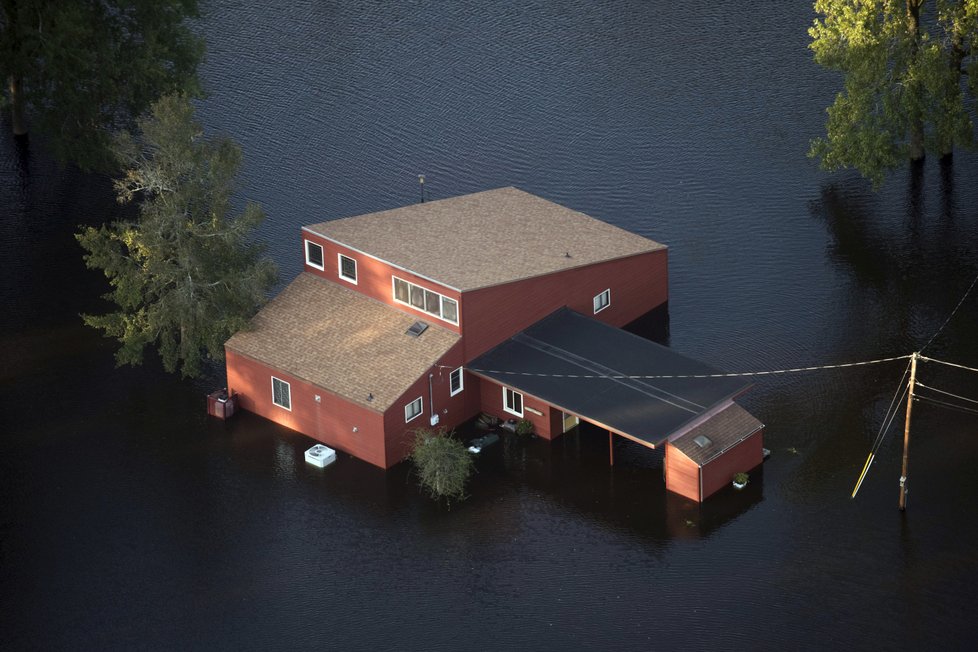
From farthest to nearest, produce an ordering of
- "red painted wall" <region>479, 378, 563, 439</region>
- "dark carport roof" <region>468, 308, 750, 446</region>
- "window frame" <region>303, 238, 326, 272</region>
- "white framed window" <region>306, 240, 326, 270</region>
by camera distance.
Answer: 1. "white framed window" <region>306, 240, 326, 270</region>
2. "window frame" <region>303, 238, 326, 272</region>
3. "red painted wall" <region>479, 378, 563, 439</region>
4. "dark carport roof" <region>468, 308, 750, 446</region>

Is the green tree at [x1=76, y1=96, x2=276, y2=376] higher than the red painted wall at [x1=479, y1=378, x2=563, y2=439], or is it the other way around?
the green tree at [x1=76, y1=96, x2=276, y2=376]

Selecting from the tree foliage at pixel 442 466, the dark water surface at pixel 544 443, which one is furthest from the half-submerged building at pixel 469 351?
the tree foliage at pixel 442 466

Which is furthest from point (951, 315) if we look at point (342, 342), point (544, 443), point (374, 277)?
point (342, 342)

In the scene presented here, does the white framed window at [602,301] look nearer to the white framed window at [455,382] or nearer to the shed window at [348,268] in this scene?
the white framed window at [455,382]

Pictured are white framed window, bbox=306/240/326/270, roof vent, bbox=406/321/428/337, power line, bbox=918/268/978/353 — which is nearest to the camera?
roof vent, bbox=406/321/428/337

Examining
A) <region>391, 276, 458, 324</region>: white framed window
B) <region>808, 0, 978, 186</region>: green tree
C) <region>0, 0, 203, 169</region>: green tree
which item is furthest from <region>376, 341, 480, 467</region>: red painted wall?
<region>808, 0, 978, 186</region>: green tree

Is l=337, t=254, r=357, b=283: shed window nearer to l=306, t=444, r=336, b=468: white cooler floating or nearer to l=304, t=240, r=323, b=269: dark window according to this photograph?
l=304, t=240, r=323, b=269: dark window
